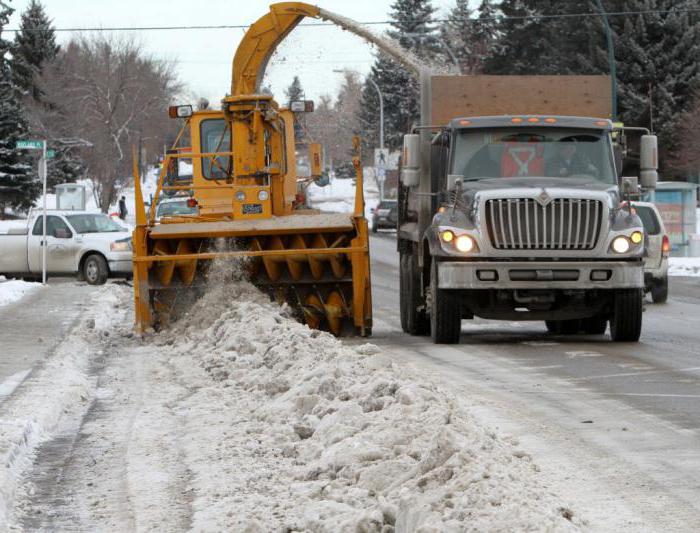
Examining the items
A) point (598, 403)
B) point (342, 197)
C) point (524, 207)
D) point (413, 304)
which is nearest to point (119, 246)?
point (413, 304)

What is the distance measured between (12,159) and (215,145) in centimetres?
4479

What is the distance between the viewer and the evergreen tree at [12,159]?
5925 cm

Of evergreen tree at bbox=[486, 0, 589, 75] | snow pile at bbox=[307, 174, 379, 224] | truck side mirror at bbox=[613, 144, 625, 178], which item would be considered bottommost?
snow pile at bbox=[307, 174, 379, 224]

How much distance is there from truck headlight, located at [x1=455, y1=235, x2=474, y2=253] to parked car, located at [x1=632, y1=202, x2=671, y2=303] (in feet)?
28.8

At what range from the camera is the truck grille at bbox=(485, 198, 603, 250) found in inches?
513

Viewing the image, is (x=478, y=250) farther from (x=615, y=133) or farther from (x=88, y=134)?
(x=88, y=134)

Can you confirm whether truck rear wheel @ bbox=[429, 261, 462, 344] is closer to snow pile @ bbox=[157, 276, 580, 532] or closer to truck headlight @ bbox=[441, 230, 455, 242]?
truck headlight @ bbox=[441, 230, 455, 242]

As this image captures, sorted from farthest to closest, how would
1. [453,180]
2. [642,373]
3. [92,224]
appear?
[92,224]
[453,180]
[642,373]

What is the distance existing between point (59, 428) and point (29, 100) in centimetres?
7124

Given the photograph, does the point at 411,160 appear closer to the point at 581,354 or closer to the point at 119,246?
the point at 581,354

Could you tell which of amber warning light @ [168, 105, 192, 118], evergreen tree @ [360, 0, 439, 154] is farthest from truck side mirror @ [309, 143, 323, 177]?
evergreen tree @ [360, 0, 439, 154]

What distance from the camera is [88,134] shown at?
77688mm

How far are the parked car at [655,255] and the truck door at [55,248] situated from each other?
466 inches

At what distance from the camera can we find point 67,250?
1080 inches
